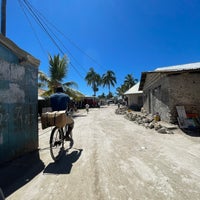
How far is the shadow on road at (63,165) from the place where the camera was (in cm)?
323

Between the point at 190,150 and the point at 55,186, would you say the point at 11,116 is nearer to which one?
the point at 55,186

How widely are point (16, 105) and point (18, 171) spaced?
5.56 feet

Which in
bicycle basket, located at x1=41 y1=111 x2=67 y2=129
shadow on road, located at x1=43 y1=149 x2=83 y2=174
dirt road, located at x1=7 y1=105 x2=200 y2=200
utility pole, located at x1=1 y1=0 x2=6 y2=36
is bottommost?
dirt road, located at x1=7 y1=105 x2=200 y2=200

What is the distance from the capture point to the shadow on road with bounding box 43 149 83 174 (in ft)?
10.6

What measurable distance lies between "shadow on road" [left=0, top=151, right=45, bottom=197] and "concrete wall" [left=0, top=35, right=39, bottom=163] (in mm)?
237

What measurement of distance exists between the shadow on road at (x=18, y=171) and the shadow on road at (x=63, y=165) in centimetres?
22

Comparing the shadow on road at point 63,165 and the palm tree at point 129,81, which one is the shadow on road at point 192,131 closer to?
the shadow on road at point 63,165

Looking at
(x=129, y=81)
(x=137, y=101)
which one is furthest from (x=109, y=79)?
(x=137, y=101)

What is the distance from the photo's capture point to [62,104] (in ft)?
14.3

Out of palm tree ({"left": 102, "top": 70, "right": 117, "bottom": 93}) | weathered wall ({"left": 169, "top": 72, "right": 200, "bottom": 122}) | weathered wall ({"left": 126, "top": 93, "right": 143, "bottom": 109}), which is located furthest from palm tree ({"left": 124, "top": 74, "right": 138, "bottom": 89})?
weathered wall ({"left": 169, "top": 72, "right": 200, "bottom": 122})

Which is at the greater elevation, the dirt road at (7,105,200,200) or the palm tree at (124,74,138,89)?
the palm tree at (124,74,138,89)

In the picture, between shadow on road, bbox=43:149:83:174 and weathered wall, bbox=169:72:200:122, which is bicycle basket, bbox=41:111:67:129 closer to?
shadow on road, bbox=43:149:83:174

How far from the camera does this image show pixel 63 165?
11.6 feet

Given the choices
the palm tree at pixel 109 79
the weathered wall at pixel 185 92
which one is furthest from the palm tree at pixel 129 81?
the weathered wall at pixel 185 92
